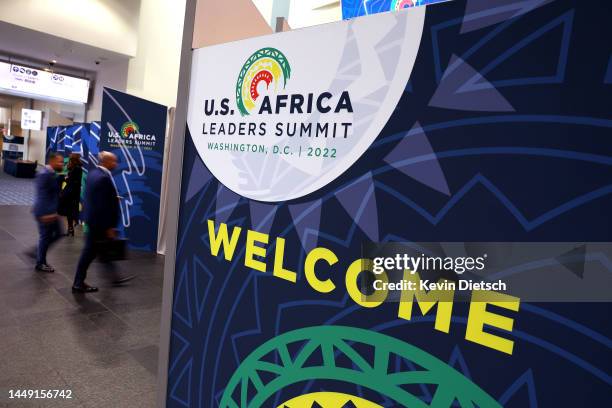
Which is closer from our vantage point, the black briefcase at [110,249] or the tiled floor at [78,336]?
the tiled floor at [78,336]

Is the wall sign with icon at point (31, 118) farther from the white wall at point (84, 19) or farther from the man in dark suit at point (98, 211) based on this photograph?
the man in dark suit at point (98, 211)

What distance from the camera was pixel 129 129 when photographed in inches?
236

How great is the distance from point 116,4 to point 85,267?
6.85 meters

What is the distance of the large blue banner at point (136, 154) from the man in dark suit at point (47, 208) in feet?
4.97

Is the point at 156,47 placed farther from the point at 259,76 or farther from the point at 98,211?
the point at 259,76

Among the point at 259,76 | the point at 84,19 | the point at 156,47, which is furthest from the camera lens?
the point at 156,47

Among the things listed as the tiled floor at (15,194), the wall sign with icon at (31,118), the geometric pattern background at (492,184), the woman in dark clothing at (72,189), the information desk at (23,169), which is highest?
the wall sign with icon at (31,118)

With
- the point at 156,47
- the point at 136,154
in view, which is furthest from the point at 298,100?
the point at 156,47

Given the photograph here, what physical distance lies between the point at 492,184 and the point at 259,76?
34.9 inches

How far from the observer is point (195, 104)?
1675 millimetres

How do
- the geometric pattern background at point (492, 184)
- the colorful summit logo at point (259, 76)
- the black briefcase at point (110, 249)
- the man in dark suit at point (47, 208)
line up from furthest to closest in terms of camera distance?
the man in dark suit at point (47, 208), the black briefcase at point (110, 249), the colorful summit logo at point (259, 76), the geometric pattern background at point (492, 184)

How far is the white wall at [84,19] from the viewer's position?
7391mm

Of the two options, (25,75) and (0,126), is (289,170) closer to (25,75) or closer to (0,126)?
(25,75)

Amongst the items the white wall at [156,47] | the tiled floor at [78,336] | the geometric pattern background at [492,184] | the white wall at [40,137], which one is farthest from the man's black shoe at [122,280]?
the white wall at [40,137]
